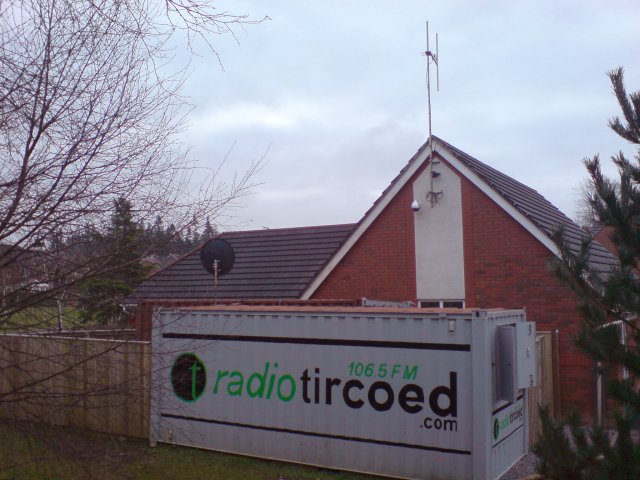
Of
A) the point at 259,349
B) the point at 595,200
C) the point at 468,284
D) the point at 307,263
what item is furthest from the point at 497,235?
the point at 595,200

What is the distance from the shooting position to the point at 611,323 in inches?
236

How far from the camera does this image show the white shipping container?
9391 millimetres

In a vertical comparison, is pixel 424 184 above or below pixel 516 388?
above

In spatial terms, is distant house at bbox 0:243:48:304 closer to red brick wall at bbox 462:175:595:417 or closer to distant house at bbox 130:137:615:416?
distant house at bbox 130:137:615:416

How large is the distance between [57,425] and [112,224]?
1.60m

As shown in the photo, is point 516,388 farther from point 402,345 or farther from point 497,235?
point 497,235

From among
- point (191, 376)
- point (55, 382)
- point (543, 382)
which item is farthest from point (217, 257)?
point (55, 382)

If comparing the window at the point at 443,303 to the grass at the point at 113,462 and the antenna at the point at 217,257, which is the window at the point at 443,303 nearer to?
the antenna at the point at 217,257

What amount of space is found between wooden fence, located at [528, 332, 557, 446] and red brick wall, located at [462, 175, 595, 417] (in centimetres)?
33

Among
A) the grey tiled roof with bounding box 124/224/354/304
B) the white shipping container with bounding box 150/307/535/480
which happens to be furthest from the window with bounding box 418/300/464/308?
the white shipping container with bounding box 150/307/535/480

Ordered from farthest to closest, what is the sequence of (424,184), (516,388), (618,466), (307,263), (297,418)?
(307,263), (424,184), (297,418), (516,388), (618,466)

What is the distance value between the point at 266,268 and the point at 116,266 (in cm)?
1480

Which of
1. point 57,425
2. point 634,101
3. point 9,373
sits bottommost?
point 57,425

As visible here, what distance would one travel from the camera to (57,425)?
5324 mm
